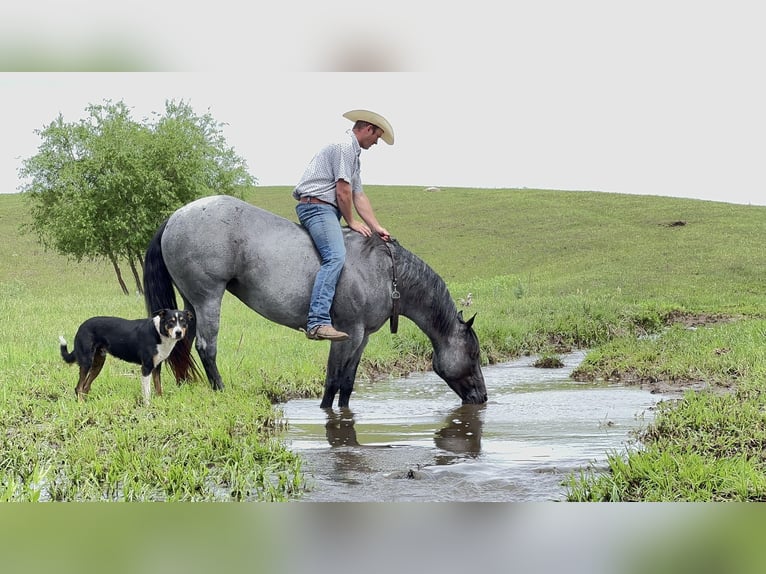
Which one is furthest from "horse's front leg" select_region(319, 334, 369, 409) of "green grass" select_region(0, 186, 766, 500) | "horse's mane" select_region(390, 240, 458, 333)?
"horse's mane" select_region(390, 240, 458, 333)

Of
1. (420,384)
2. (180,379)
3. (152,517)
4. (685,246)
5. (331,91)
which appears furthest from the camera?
(685,246)

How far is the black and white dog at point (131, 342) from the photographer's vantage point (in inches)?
277

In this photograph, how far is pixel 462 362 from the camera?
8398 mm

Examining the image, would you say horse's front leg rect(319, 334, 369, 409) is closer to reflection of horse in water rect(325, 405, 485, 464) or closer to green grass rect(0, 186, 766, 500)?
reflection of horse in water rect(325, 405, 485, 464)

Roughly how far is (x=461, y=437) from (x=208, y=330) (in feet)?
7.98

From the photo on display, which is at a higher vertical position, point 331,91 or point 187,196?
point 331,91

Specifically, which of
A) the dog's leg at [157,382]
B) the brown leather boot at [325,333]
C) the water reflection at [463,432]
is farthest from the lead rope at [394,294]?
the dog's leg at [157,382]

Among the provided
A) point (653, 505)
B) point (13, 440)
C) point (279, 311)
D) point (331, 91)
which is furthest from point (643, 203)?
point (13, 440)

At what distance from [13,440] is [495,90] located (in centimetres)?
Result: 554

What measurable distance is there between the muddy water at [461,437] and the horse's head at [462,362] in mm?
164

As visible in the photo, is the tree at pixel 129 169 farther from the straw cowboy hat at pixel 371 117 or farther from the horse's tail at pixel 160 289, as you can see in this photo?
the straw cowboy hat at pixel 371 117

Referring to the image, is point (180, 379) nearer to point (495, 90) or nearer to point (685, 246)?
point (495, 90)

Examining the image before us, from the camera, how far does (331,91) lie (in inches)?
336

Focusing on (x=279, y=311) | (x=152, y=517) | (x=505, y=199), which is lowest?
(x=152, y=517)
